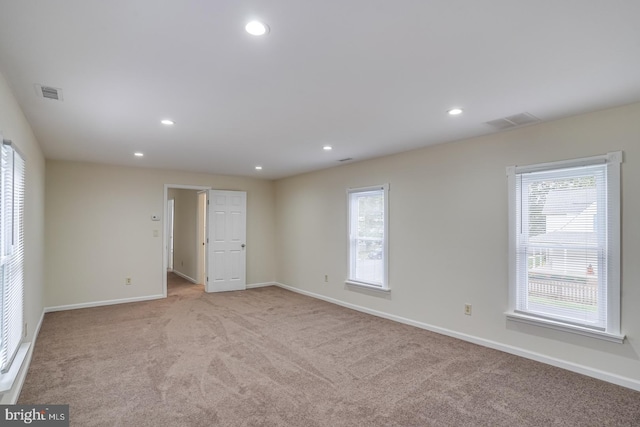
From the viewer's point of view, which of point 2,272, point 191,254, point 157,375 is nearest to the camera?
point 2,272

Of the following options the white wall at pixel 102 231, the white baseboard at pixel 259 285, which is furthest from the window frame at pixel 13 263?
the white baseboard at pixel 259 285

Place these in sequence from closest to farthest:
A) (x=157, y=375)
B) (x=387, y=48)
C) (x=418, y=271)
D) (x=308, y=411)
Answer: (x=387, y=48) < (x=308, y=411) < (x=157, y=375) < (x=418, y=271)

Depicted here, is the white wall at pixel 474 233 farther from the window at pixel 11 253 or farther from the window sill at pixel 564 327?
the window at pixel 11 253

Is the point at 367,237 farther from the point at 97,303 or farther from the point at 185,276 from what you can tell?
the point at 185,276

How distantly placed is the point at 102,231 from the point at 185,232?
2.81m

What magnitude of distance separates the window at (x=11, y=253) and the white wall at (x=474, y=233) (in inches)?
157

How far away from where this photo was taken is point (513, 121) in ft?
10.6

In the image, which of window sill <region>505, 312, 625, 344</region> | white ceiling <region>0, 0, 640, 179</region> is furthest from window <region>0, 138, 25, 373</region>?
window sill <region>505, 312, 625, 344</region>

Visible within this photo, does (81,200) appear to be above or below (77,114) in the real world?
below

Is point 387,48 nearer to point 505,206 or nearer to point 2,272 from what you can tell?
point 505,206

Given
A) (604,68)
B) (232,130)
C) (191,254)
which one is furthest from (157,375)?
(191,254)

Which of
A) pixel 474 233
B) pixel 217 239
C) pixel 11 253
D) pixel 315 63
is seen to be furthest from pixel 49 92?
Result: pixel 217 239

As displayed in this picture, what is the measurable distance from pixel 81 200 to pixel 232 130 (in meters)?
3.52

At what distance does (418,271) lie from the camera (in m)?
4.39
